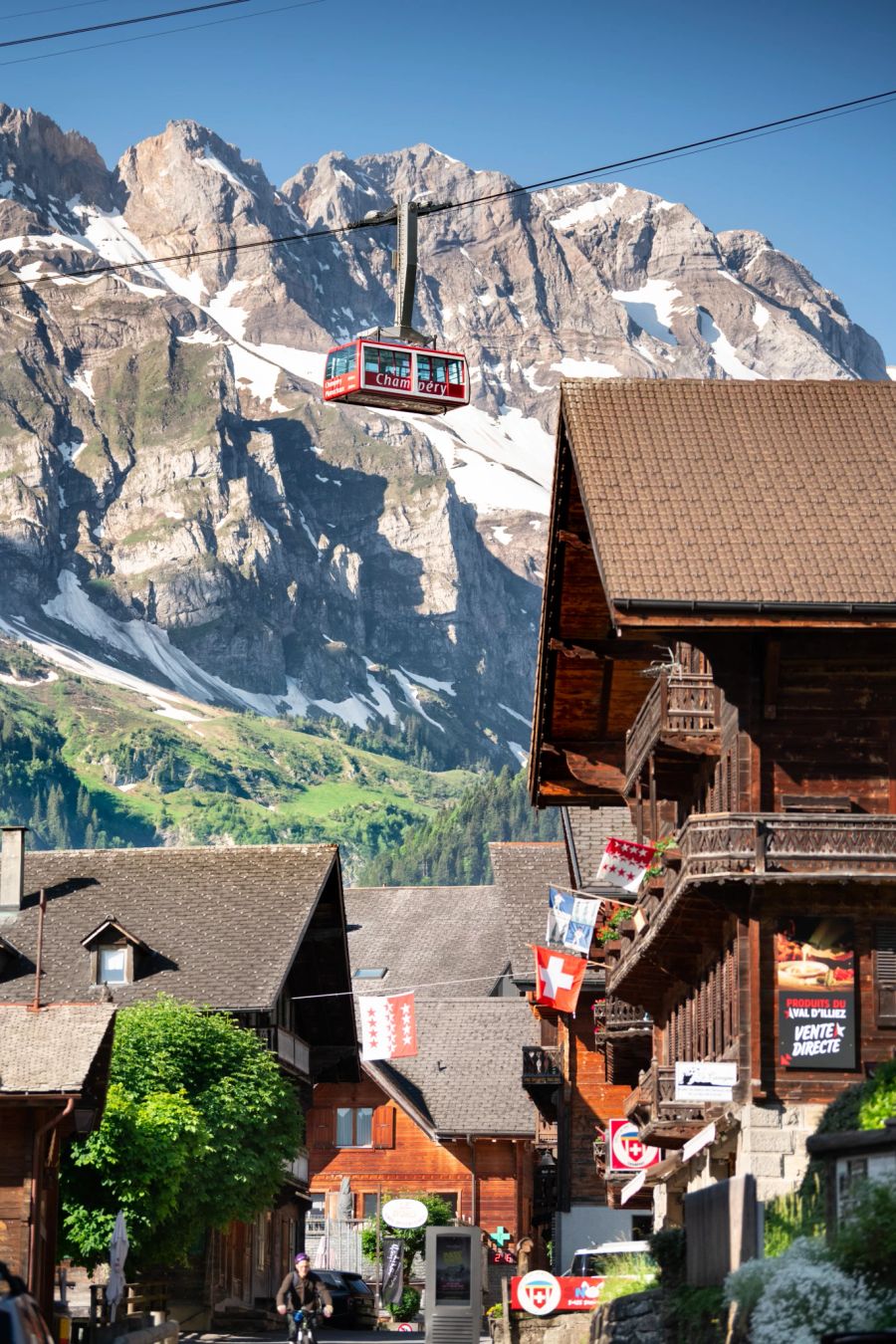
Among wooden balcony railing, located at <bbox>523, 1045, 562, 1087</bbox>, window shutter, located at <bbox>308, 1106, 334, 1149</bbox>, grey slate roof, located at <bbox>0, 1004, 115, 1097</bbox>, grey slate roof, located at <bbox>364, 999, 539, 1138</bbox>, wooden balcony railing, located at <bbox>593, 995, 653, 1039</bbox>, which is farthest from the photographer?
window shutter, located at <bbox>308, 1106, 334, 1149</bbox>

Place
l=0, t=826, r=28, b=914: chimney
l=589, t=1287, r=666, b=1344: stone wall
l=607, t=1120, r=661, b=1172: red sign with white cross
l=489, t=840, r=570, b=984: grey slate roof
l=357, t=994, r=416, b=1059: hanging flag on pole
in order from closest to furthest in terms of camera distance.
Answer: l=589, t=1287, r=666, b=1344: stone wall → l=607, t=1120, r=661, b=1172: red sign with white cross → l=357, t=994, r=416, b=1059: hanging flag on pole → l=0, t=826, r=28, b=914: chimney → l=489, t=840, r=570, b=984: grey slate roof

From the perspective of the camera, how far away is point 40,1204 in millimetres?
39688

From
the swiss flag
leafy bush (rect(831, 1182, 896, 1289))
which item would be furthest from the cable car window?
leafy bush (rect(831, 1182, 896, 1289))

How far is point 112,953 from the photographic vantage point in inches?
2259

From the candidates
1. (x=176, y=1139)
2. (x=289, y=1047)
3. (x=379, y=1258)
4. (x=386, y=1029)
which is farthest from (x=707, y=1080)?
(x=379, y=1258)

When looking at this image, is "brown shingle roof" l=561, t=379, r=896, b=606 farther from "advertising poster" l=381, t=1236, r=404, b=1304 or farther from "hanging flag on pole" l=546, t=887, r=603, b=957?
"advertising poster" l=381, t=1236, r=404, b=1304

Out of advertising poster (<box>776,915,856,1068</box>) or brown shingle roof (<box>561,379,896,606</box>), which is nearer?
brown shingle roof (<box>561,379,896,606</box>)

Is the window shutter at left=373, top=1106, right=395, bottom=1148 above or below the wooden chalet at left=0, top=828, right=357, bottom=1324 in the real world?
below

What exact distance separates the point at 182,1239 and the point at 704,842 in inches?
686

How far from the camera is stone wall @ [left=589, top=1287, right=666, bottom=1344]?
25.9 meters

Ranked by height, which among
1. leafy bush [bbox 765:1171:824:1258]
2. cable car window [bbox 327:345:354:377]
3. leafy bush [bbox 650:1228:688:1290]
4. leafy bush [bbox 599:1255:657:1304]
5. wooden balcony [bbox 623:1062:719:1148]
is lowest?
leafy bush [bbox 599:1255:657:1304]

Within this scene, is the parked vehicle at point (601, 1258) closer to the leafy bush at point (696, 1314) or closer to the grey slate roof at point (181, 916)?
the grey slate roof at point (181, 916)

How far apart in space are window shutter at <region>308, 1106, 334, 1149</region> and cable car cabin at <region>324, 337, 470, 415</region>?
40.0 metres

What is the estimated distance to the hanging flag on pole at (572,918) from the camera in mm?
45062
